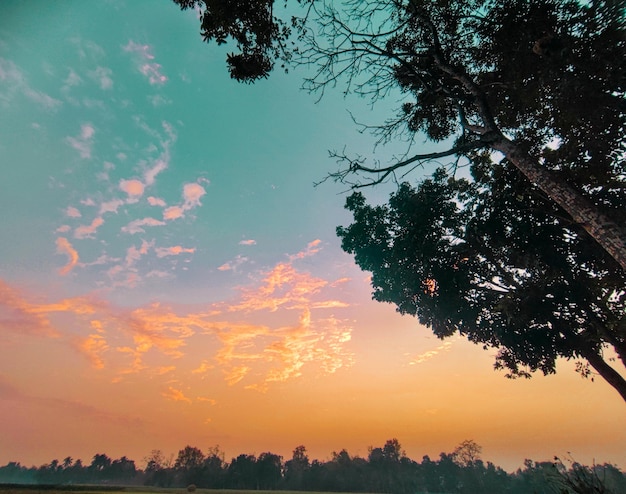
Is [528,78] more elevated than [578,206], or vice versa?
[528,78]

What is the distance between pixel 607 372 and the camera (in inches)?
522

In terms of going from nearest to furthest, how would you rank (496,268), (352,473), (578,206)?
(578,206)
(496,268)
(352,473)

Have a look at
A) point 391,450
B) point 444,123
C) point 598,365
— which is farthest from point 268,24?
point 391,450

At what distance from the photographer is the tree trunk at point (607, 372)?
1280 centimetres

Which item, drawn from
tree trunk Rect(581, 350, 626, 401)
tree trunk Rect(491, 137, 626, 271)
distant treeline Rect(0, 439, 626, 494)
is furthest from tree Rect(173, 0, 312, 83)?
distant treeline Rect(0, 439, 626, 494)

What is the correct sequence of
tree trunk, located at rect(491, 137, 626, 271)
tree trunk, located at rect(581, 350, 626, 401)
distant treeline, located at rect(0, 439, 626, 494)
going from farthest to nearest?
distant treeline, located at rect(0, 439, 626, 494)
tree trunk, located at rect(581, 350, 626, 401)
tree trunk, located at rect(491, 137, 626, 271)

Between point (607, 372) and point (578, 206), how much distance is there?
12.0m

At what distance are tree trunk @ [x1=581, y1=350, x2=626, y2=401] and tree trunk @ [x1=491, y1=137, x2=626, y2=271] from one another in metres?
11.2

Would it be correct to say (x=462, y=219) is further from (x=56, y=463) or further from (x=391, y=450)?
(x=56, y=463)

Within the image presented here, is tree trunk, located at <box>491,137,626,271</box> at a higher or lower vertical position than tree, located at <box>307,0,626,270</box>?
lower

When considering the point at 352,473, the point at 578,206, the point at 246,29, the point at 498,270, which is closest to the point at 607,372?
the point at 498,270

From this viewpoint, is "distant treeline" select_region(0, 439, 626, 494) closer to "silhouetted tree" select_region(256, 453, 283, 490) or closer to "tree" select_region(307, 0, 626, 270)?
"silhouetted tree" select_region(256, 453, 283, 490)

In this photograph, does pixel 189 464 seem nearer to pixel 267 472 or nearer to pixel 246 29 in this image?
pixel 267 472

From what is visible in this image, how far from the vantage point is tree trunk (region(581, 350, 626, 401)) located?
1280 cm
